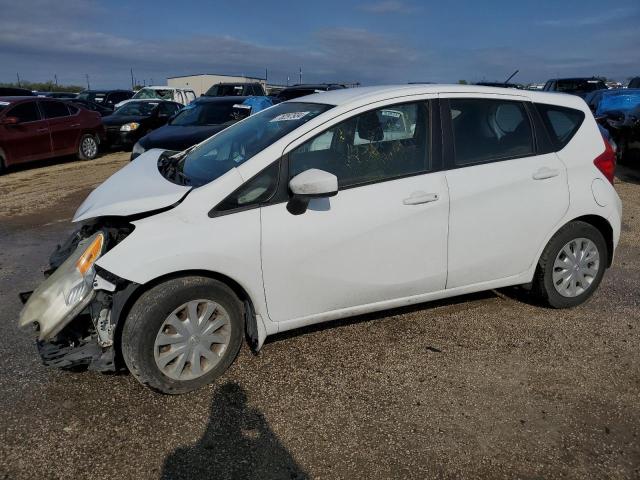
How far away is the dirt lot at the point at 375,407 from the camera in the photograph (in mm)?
2604

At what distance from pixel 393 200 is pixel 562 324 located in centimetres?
180

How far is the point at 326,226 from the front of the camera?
3.22 meters

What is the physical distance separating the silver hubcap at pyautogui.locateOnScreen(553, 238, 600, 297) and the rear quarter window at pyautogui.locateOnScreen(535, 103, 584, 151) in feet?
2.59

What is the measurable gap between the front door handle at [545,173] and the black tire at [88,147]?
41.1 ft

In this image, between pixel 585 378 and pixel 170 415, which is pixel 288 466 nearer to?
pixel 170 415

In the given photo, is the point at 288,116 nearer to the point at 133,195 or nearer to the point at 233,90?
the point at 133,195

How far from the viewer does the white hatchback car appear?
2973mm

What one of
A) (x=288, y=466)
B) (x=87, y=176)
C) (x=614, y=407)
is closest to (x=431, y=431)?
(x=288, y=466)

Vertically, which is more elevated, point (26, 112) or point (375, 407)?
point (26, 112)

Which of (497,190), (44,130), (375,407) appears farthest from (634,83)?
(375,407)

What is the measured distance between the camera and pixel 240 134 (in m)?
3.97

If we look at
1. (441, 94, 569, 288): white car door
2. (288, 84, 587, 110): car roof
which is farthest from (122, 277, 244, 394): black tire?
(441, 94, 569, 288): white car door

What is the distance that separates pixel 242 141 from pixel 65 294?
157 centimetres

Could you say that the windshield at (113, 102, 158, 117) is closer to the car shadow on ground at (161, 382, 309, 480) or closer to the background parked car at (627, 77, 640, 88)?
the car shadow on ground at (161, 382, 309, 480)
